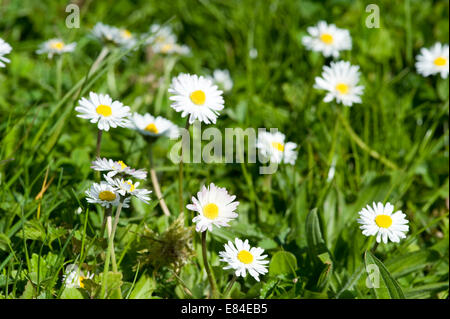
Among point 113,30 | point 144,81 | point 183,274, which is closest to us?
point 183,274

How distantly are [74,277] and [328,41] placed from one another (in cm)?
161

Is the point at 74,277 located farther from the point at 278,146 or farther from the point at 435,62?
the point at 435,62

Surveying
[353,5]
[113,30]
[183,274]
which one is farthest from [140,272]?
[353,5]

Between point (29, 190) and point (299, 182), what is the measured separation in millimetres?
1021

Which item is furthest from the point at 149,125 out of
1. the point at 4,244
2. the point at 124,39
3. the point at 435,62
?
the point at 435,62

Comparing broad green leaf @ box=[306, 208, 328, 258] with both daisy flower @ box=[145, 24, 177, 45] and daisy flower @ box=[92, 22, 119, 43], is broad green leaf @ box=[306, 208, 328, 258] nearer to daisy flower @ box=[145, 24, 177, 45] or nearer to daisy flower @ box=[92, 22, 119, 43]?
daisy flower @ box=[92, 22, 119, 43]

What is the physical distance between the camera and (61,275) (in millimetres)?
1530

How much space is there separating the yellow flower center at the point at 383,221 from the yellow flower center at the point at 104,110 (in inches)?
32.1

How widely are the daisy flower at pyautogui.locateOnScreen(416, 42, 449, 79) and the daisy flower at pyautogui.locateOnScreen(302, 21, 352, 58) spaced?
0.34 m

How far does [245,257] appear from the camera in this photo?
141cm

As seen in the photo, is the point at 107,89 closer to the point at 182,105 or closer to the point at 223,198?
the point at 182,105

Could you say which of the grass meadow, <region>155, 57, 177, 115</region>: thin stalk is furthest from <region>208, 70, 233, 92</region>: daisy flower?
<region>155, 57, 177, 115</region>: thin stalk

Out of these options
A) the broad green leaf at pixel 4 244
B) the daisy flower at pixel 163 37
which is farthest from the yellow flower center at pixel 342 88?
the broad green leaf at pixel 4 244
